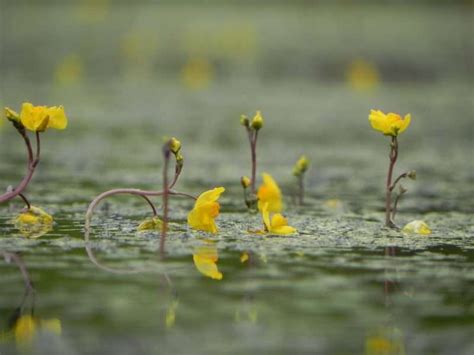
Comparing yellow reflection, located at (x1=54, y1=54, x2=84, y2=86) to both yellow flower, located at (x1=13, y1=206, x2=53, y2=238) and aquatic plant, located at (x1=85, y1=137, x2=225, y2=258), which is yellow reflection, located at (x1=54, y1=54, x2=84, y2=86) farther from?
aquatic plant, located at (x1=85, y1=137, x2=225, y2=258)

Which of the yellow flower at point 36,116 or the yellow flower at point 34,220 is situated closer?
the yellow flower at point 36,116

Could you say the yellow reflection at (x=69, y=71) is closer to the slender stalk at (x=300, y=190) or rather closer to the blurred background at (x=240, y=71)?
the blurred background at (x=240, y=71)

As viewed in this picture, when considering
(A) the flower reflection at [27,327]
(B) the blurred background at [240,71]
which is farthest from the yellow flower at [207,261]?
(B) the blurred background at [240,71]

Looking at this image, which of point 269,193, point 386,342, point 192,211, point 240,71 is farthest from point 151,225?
point 240,71

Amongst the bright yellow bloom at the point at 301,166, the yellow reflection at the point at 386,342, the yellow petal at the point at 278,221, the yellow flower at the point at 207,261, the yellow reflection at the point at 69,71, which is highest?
the yellow reflection at the point at 69,71

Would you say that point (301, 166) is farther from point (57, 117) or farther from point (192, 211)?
point (57, 117)

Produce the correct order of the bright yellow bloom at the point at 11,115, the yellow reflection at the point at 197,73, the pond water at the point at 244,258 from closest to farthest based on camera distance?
the pond water at the point at 244,258 → the bright yellow bloom at the point at 11,115 → the yellow reflection at the point at 197,73

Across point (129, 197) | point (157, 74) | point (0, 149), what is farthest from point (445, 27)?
point (129, 197)
